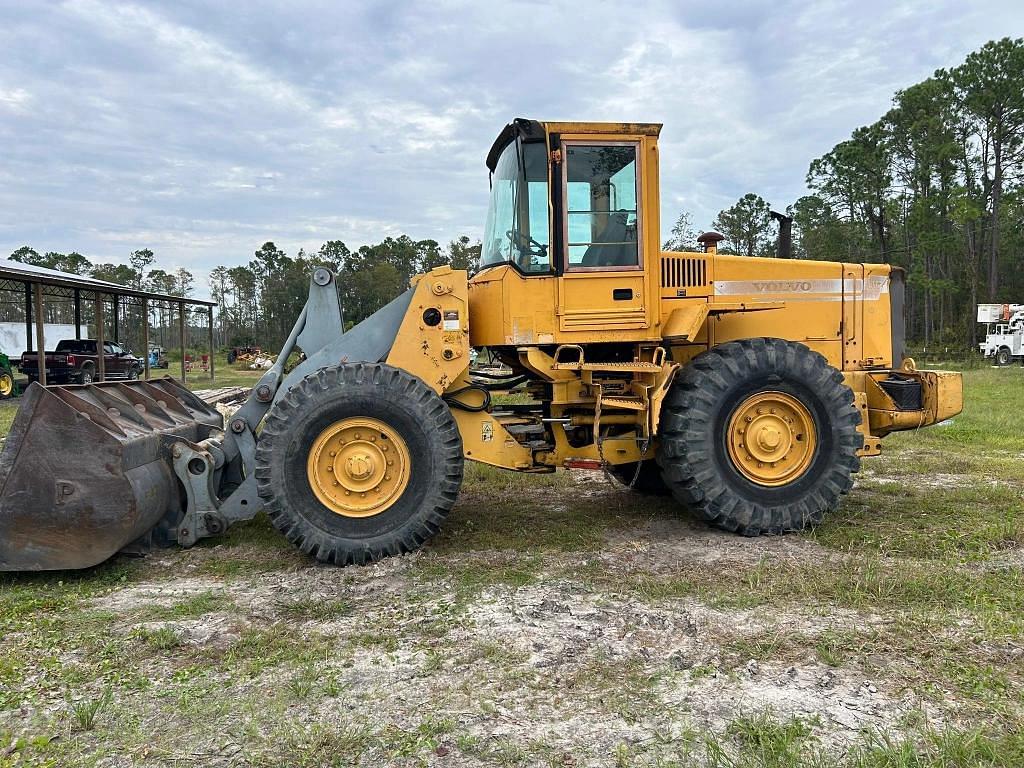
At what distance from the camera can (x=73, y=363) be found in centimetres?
2236

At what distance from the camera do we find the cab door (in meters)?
5.46

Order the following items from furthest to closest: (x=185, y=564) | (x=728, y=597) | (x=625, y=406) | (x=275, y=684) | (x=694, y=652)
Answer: (x=625, y=406)
(x=185, y=564)
(x=728, y=597)
(x=694, y=652)
(x=275, y=684)

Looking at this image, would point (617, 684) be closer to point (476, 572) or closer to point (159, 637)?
point (476, 572)

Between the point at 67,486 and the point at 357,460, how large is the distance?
175 cm

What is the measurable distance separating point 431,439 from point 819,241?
47.2 m

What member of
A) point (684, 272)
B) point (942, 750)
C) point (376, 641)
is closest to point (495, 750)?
point (376, 641)

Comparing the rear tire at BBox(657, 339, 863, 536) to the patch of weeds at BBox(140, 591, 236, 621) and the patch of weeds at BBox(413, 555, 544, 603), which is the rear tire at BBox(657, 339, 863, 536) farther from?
the patch of weeds at BBox(140, 591, 236, 621)

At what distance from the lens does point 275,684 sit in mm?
3262

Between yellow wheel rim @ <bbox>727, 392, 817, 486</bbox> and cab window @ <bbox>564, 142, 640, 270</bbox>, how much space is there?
4.71ft

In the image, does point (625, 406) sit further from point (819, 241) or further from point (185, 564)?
point (819, 241)

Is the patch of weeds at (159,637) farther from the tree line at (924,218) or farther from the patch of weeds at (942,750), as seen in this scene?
the tree line at (924,218)

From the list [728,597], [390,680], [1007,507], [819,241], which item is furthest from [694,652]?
[819,241]

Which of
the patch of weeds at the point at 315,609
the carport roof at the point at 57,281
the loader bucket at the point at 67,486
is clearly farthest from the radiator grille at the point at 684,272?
the carport roof at the point at 57,281

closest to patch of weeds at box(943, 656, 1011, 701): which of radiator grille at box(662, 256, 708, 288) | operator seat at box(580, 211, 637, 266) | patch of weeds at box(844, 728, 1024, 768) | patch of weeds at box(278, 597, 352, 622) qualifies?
patch of weeds at box(844, 728, 1024, 768)
